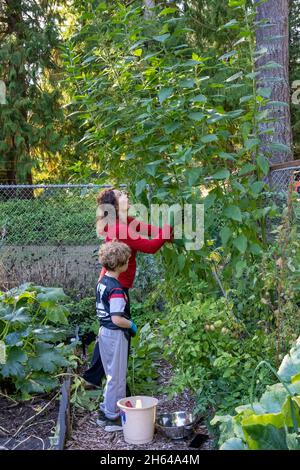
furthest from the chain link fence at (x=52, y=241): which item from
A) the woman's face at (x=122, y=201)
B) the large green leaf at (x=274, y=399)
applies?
the large green leaf at (x=274, y=399)

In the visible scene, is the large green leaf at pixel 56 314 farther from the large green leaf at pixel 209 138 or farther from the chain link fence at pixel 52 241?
the chain link fence at pixel 52 241

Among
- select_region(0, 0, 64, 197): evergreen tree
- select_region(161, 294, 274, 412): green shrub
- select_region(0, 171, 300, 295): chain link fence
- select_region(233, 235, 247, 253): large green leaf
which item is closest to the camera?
select_region(161, 294, 274, 412): green shrub

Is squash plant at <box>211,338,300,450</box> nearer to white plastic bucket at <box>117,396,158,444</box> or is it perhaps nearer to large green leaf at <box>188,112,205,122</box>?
white plastic bucket at <box>117,396,158,444</box>

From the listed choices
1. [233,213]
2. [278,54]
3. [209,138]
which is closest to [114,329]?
[233,213]

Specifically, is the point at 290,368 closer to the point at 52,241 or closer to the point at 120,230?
the point at 120,230

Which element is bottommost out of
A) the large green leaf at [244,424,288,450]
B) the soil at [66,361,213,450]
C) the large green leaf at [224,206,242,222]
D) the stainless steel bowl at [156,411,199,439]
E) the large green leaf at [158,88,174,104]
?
the soil at [66,361,213,450]

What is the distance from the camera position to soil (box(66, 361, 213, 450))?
3014 mm

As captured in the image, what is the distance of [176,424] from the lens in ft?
10.5

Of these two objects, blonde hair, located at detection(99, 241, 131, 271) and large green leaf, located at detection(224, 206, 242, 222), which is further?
blonde hair, located at detection(99, 241, 131, 271)

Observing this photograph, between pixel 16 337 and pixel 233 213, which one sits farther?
pixel 16 337

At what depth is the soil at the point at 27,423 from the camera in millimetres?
3087

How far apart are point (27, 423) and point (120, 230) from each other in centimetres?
135

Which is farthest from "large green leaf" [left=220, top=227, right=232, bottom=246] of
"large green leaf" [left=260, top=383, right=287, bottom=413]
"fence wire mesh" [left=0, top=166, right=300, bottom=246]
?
"fence wire mesh" [left=0, top=166, right=300, bottom=246]
